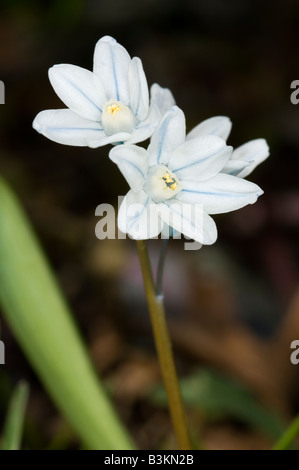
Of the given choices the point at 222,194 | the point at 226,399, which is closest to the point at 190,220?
the point at 222,194

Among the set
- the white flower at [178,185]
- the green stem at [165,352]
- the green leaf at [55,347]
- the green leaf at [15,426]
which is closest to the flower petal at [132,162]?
the white flower at [178,185]

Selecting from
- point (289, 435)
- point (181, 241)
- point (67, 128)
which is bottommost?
point (289, 435)

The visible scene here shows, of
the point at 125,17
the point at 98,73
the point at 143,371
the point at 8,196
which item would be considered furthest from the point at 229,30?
the point at 98,73

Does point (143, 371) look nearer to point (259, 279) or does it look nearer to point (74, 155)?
point (259, 279)

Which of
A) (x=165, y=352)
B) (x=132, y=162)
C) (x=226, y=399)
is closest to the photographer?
(x=132, y=162)

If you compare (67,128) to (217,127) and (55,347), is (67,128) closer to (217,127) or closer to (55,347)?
(217,127)

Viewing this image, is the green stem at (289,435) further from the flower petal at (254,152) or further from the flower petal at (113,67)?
the flower petal at (113,67)
